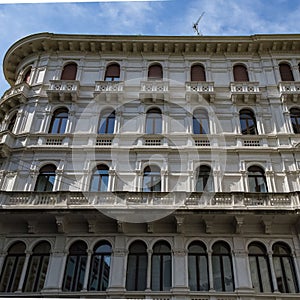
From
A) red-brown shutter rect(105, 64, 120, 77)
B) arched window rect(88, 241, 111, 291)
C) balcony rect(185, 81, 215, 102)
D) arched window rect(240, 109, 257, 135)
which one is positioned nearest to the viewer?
arched window rect(88, 241, 111, 291)

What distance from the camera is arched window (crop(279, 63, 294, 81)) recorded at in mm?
20719

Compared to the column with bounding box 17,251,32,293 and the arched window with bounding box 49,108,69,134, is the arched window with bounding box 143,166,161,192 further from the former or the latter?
the column with bounding box 17,251,32,293

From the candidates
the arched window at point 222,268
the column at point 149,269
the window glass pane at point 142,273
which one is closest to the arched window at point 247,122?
the arched window at point 222,268

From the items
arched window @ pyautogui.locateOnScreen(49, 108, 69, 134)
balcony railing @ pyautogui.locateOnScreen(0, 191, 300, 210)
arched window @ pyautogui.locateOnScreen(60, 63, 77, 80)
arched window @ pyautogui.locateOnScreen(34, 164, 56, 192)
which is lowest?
balcony railing @ pyautogui.locateOnScreen(0, 191, 300, 210)

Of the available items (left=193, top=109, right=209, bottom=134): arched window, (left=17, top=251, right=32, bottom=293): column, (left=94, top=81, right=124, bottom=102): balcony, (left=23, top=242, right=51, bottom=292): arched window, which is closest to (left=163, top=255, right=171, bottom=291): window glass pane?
(left=23, top=242, right=51, bottom=292): arched window

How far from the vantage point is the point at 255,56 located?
21.7 m

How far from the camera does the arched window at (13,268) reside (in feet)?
46.6

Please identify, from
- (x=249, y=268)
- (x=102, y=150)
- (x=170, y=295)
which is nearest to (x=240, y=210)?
(x=249, y=268)

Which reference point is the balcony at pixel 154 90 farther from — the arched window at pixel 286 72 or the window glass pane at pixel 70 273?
the window glass pane at pixel 70 273

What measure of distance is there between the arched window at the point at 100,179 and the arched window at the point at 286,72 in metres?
11.7

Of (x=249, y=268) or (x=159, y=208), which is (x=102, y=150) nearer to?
(x=159, y=208)

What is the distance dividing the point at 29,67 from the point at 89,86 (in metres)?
4.59

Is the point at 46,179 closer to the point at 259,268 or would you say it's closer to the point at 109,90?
the point at 109,90

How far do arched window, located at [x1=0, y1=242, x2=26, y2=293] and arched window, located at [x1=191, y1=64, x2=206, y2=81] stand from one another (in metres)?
13.0
